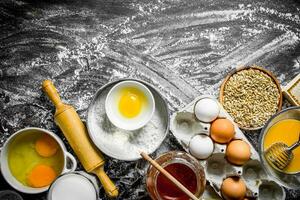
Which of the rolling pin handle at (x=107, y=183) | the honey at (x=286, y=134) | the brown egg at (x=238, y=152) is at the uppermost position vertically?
the honey at (x=286, y=134)

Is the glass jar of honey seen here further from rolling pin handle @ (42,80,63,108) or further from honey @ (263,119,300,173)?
rolling pin handle @ (42,80,63,108)

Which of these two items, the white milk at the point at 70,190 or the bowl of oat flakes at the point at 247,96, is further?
the bowl of oat flakes at the point at 247,96

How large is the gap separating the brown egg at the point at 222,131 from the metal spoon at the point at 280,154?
0.12 metres

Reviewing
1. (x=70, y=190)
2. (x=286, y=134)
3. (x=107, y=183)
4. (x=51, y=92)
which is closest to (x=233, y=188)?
(x=286, y=134)

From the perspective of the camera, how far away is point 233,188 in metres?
1.33

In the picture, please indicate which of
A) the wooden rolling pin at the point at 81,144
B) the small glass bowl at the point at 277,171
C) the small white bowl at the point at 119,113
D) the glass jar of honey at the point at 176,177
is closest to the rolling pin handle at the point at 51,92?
the wooden rolling pin at the point at 81,144

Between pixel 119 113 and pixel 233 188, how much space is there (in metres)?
0.41

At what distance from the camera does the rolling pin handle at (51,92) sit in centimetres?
139

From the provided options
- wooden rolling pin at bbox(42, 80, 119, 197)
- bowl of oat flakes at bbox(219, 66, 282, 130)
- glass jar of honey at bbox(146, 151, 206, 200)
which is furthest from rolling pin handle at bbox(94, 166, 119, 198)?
bowl of oat flakes at bbox(219, 66, 282, 130)

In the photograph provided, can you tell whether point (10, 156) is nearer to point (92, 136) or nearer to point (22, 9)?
point (92, 136)

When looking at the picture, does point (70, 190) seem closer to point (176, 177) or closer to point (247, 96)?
point (176, 177)

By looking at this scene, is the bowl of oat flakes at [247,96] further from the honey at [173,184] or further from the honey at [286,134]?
the honey at [173,184]

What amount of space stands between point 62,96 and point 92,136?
0.68ft

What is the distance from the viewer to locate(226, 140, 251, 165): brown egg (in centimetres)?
134
